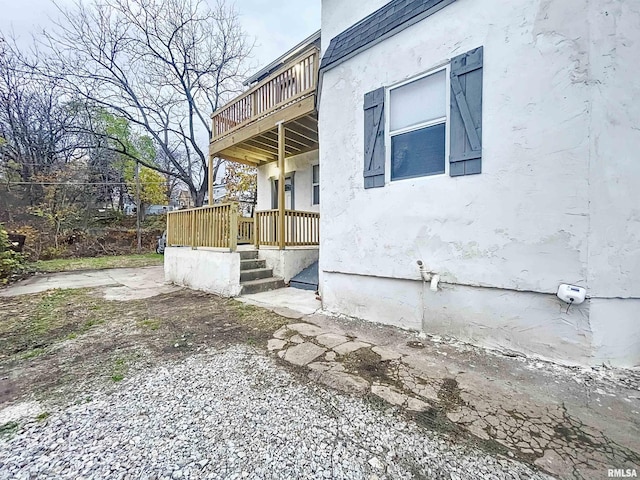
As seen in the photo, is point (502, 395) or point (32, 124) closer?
point (502, 395)

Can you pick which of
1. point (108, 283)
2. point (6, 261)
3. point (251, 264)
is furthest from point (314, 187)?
point (6, 261)

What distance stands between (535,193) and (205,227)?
20.1 feet

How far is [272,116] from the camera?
6594 mm

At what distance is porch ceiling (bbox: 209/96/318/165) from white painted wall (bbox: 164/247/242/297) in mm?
3209

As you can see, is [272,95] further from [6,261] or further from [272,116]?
[6,261]

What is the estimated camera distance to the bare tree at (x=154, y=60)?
38.9 feet

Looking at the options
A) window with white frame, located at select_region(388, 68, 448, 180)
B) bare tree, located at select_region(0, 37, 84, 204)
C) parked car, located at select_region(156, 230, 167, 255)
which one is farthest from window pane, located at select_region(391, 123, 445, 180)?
bare tree, located at select_region(0, 37, 84, 204)

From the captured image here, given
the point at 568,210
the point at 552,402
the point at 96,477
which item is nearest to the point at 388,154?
the point at 568,210

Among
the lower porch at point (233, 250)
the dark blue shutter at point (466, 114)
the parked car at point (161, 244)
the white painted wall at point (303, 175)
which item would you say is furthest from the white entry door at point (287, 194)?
the parked car at point (161, 244)

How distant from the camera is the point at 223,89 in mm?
14328

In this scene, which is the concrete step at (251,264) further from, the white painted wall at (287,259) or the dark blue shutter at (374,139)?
the dark blue shutter at (374,139)

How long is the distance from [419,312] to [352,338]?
0.89m

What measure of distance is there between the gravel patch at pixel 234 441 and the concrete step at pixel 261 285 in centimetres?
345

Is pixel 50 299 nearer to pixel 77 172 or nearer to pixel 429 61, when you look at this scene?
pixel 429 61
